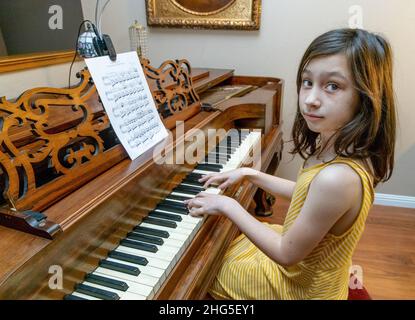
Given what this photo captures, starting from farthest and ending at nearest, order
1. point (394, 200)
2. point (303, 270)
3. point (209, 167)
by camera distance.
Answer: point (394, 200)
point (209, 167)
point (303, 270)

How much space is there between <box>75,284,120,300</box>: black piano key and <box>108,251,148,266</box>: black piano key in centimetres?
11

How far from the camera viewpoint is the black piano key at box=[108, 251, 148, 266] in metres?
0.86

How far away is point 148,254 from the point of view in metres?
0.90

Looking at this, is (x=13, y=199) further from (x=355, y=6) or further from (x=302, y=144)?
(x=355, y=6)

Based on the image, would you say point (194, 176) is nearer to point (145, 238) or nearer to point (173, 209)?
point (173, 209)

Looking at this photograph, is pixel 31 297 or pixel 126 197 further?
pixel 126 197

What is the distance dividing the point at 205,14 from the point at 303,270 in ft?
6.93

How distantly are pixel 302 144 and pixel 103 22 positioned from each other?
7.59 feet

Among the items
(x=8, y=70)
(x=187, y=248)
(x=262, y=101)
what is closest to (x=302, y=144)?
(x=187, y=248)

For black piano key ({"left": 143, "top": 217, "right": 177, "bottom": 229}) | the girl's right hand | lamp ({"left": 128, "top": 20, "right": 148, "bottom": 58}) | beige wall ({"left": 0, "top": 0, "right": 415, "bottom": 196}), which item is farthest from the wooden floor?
lamp ({"left": 128, "top": 20, "right": 148, "bottom": 58})

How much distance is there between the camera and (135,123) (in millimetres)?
1100

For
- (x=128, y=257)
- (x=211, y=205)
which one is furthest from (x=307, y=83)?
(x=128, y=257)

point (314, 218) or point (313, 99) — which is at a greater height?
point (313, 99)

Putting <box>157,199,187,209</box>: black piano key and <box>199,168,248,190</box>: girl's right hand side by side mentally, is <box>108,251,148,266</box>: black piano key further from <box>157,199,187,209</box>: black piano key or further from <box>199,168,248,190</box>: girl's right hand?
<box>199,168,248,190</box>: girl's right hand
